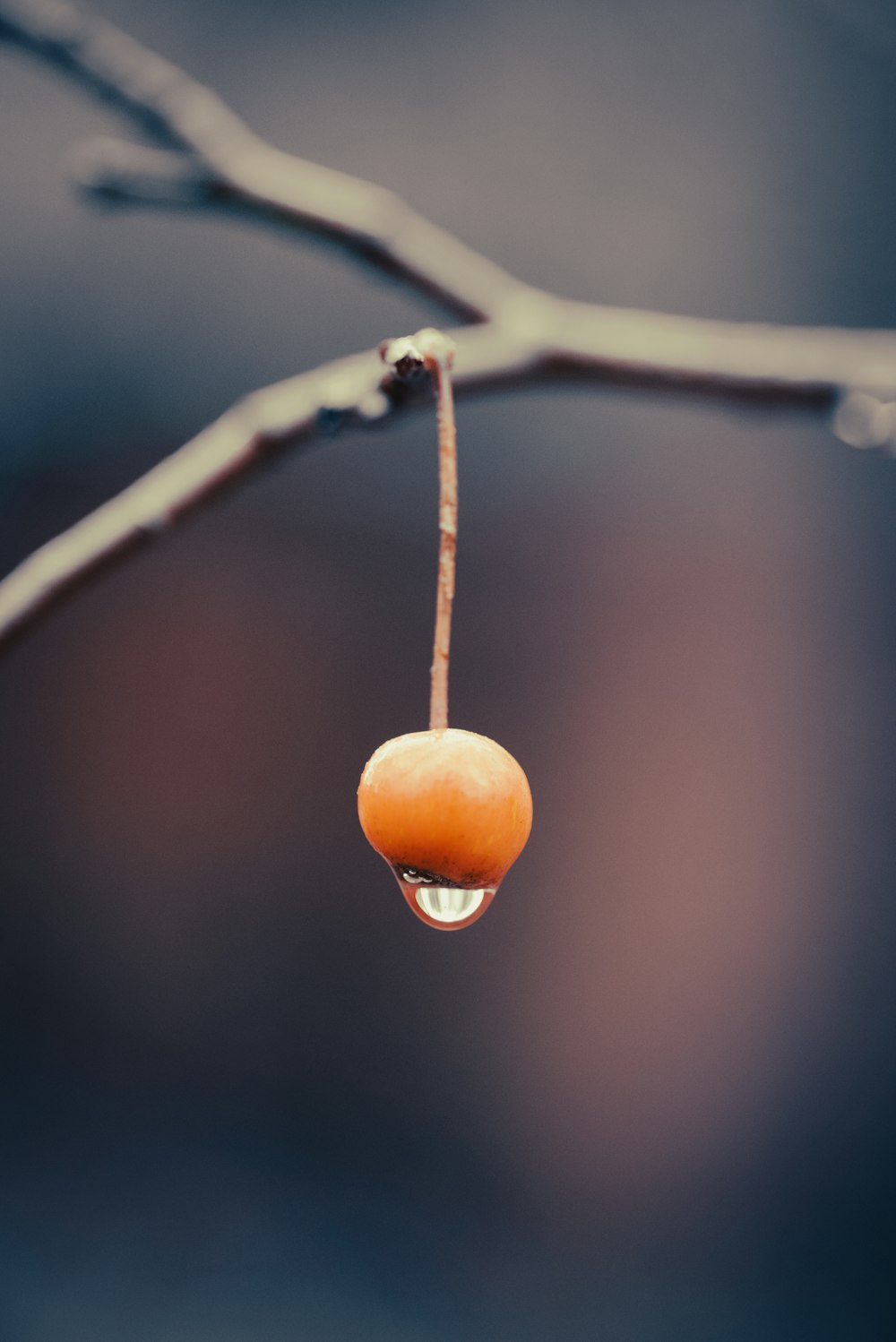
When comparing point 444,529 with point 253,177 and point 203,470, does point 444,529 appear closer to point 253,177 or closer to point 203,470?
point 203,470

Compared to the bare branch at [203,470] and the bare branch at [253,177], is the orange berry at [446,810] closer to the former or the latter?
the bare branch at [203,470]

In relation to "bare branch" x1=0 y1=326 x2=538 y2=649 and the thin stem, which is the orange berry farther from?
"bare branch" x1=0 y1=326 x2=538 y2=649

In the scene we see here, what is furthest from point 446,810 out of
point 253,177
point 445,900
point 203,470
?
point 253,177

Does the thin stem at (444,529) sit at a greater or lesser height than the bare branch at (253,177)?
lesser

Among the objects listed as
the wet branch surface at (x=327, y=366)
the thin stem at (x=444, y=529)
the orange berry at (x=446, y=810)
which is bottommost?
the orange berry at (x=446, y=810)

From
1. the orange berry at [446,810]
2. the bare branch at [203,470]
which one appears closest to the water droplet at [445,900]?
the orange berry at [446,810]

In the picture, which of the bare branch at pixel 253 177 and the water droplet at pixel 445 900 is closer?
the water droplet at pixel 445 900
